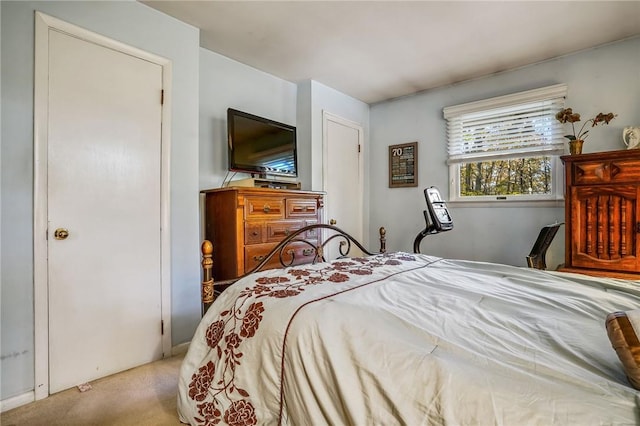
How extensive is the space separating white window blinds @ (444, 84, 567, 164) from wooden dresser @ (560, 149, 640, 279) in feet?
2.35

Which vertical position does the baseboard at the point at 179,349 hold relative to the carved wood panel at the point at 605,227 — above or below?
below

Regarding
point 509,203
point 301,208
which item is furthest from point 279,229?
point 509,203

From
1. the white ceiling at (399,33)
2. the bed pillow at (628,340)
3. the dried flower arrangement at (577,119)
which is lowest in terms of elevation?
the bed pillow at (628,340)

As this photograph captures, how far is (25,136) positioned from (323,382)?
2052 mm

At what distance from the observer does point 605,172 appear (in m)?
2.31

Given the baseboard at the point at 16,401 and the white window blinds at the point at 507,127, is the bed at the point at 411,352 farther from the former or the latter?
the white window blinds at the point at 507,127

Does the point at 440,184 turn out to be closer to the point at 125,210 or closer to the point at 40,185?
the point at 125,210

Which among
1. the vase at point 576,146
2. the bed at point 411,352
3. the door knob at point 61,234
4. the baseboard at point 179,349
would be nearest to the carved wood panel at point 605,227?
the vase at point 576,146

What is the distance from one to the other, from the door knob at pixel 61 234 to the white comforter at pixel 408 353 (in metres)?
1.21

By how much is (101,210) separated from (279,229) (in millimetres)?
1238

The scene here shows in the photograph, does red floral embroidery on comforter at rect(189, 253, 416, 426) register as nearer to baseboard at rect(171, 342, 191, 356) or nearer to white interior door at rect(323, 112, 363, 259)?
baseboard at rect(171, 342, 191, 356)

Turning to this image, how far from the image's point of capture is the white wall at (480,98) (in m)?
2.73

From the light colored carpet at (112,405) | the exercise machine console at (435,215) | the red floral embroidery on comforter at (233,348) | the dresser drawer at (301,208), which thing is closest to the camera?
the red floral embroidery on comforter at (233,348)

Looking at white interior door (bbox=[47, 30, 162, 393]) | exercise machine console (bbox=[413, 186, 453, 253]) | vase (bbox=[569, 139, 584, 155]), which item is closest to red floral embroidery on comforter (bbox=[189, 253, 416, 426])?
white interior door (bbox=[47, 30, 162, 393])
